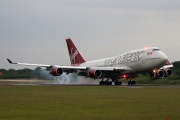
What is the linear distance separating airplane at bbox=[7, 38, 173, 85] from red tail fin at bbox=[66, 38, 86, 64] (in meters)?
5.49

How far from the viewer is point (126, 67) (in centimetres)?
6944

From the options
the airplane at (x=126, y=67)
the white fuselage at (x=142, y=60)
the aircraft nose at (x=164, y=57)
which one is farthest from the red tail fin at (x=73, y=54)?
the aircraft nose at (x=164, y=57)

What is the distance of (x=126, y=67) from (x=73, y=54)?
17.9 m

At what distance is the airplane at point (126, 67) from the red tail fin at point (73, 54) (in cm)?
549

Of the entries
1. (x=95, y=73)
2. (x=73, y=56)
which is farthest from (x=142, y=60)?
(x=73, y=56)

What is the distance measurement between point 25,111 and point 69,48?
63.9 metres

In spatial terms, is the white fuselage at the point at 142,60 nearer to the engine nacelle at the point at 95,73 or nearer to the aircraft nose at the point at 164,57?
the aircraft nose at the point at 164,57

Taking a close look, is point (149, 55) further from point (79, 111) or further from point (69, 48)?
point (79, 111)

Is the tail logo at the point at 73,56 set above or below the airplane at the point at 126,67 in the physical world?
above

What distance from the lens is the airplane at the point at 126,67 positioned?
6575 cm

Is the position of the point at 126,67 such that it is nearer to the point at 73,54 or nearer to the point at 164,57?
the point at 164,57

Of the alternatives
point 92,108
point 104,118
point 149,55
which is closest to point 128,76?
point 149,55

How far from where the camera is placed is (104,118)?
20531 mm

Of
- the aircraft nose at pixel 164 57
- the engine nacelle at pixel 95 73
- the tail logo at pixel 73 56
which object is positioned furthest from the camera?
the tail logo at pixel 73 56
